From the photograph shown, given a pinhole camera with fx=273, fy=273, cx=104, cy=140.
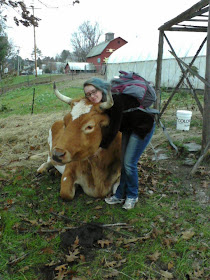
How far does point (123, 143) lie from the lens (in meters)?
3.91

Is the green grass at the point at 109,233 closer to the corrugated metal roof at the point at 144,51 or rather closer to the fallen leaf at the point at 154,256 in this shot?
the fallen leaf at the point at 154,256

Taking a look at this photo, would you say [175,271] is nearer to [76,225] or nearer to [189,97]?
[76,225]

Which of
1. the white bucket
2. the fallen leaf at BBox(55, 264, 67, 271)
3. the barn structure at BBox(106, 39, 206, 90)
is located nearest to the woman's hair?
the fallen leaf at BBox(55, 264, 67, 271)

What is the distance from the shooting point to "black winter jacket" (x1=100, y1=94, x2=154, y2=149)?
11.2 feet

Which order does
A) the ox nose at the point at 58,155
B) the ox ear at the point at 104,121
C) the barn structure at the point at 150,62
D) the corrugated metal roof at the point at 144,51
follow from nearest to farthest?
the ox nose at the point at 58,155 < the ox ear at the point at 104,121 < the barn structure at the point at 150,62 < the corrugated metal roof at the point at 144,51

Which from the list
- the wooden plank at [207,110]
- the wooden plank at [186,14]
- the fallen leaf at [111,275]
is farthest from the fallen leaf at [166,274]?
the wooden plank at [186,14]

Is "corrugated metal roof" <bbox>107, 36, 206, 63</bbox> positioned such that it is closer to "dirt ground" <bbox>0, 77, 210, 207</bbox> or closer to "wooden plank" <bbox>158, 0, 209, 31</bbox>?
"dirt ground" <bbox>0, 77, 210, 207</bbox>

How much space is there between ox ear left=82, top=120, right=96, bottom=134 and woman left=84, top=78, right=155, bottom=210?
0.25 meters

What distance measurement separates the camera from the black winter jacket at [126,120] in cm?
342

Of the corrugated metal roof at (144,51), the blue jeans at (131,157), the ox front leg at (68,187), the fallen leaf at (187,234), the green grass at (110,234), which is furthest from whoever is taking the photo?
the corrugated metal roof at (144,51)

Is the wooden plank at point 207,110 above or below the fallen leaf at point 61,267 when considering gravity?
above

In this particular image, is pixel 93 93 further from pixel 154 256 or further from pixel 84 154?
pixel 154 256

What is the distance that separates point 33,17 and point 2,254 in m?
4.83

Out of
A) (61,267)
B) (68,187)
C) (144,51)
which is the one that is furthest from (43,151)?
(144,51)
